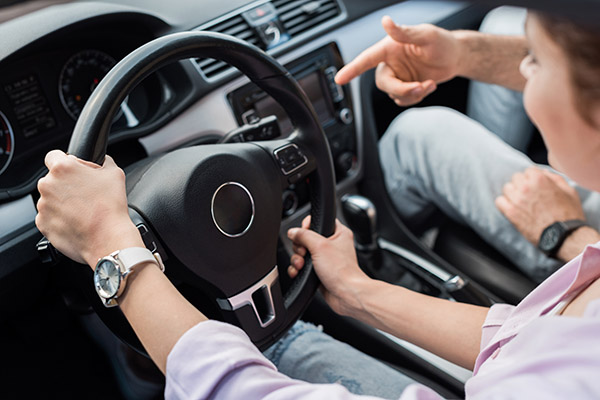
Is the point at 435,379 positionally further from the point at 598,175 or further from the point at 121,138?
the point at 121,138

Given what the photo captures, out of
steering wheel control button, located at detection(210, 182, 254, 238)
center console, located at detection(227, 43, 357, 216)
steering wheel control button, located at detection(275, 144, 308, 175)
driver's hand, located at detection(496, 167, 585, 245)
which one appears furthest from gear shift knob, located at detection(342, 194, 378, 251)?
steering wheel control button, located at detection(210, 182, 254, 238)

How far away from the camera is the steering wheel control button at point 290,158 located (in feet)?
2.90

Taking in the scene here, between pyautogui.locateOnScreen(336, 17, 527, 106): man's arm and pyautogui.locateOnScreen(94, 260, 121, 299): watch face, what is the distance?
54 centimetres

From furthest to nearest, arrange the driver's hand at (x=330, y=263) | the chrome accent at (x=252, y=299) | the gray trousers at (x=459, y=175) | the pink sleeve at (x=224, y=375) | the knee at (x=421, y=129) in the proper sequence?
the knee at (x=421, y=129) → the gray trousers at (x=459, y=175) → the driver's hand at (x=330, y=263) → the chrome accent at (x=252, y=299) → the pink sleeve at (x=224, y=375)

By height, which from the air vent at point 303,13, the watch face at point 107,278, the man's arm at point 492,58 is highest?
the air vent at point 303,13

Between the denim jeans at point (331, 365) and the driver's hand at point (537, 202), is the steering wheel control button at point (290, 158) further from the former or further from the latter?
the driver's hand at point (537, 202)

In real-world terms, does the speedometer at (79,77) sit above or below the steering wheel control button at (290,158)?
above

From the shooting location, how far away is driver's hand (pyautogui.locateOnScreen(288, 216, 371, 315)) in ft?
3.04

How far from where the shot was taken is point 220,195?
793mm

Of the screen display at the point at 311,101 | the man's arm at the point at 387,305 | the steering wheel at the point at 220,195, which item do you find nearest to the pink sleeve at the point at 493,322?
the man's arm at the point at 387,305

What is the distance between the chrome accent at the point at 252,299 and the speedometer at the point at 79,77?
19.5 inches

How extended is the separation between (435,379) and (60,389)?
0.79 meters

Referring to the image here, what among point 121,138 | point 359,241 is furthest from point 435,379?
point 121,138

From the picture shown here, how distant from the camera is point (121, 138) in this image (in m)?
1.01
